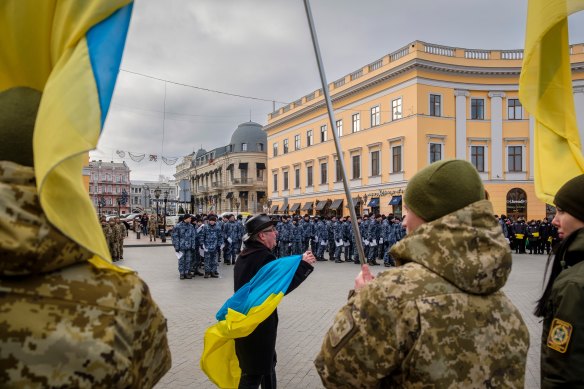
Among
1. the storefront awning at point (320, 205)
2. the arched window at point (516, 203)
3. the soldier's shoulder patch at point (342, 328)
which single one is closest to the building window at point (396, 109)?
the arched window at point (516, 203)

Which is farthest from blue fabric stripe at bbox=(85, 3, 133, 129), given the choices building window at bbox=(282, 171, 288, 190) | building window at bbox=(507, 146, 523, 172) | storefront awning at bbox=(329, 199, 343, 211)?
building window at bbox=(282, 171, 288, 190)

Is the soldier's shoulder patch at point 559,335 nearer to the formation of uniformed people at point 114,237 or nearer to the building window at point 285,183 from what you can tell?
the formation of uniformed people at point 114,237

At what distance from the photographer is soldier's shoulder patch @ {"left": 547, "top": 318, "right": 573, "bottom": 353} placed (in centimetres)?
207

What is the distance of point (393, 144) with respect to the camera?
122 ft

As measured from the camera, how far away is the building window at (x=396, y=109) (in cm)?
3601

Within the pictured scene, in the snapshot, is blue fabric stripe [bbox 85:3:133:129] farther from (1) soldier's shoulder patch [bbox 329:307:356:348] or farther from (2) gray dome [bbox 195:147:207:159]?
(2) gray dome [bbox 195:147:207:159]

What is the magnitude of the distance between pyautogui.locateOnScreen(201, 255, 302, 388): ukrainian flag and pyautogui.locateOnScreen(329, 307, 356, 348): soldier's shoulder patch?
6.62 feet

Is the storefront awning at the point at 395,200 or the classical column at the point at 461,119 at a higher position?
the classical column at the point at 461,119

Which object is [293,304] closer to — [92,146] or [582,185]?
[582,185]

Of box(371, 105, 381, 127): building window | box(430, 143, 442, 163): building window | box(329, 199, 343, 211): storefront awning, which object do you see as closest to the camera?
box(430, 143, 442, 163): building window

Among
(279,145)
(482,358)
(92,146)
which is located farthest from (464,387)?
(279,145)

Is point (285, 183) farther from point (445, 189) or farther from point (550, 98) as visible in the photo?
point (445, 189)

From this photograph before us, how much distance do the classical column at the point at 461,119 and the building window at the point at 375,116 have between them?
620cm

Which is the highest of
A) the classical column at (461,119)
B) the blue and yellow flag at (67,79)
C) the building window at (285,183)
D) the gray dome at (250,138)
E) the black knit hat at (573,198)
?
the gray dome at (250,138)
